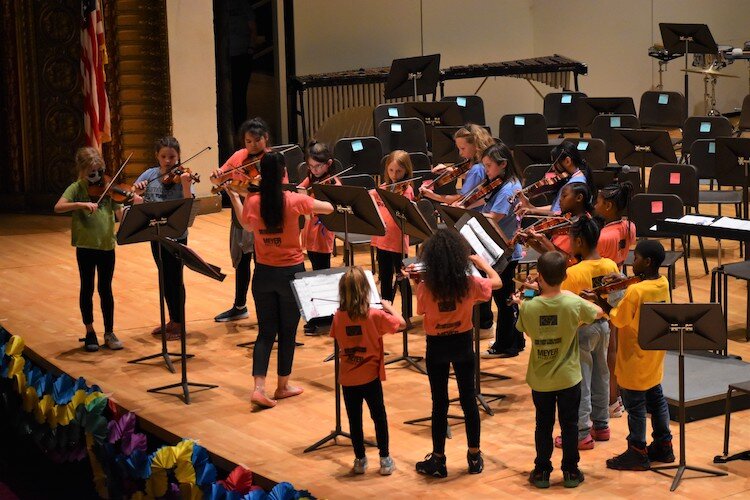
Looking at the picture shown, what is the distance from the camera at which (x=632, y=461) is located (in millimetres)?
6051

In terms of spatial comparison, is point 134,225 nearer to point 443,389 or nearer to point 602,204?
point 443,389

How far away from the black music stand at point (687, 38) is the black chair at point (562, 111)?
6.29ft

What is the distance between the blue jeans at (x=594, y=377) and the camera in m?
6.29

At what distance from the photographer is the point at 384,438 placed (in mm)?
6023

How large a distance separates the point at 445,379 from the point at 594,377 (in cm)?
93

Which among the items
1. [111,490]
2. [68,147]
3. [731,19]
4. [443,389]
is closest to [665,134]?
[443,389]

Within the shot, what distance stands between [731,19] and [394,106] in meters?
7.41

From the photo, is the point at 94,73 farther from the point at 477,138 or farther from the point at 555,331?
the point at 555,331

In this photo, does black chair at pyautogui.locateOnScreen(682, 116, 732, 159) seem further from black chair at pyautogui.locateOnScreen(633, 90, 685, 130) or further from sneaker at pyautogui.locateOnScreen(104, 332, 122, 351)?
sneaker at pyautogui.locateOnScreen(104, 332, 122, 351)

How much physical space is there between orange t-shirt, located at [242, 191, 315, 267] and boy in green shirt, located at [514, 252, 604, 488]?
67.6 inches

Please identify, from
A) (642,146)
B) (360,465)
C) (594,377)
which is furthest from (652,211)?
(360,465)

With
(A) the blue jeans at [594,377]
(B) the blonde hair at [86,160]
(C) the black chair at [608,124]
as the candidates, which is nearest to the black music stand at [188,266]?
(B) the blonde hair at [86,160]

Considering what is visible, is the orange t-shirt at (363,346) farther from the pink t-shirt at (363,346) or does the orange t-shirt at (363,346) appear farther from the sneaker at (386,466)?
the sneaker at (386,466)

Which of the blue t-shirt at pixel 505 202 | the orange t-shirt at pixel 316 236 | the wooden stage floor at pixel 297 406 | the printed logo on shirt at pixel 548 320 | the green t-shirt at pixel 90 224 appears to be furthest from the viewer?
the orange t-shirt at pixel 316 236
